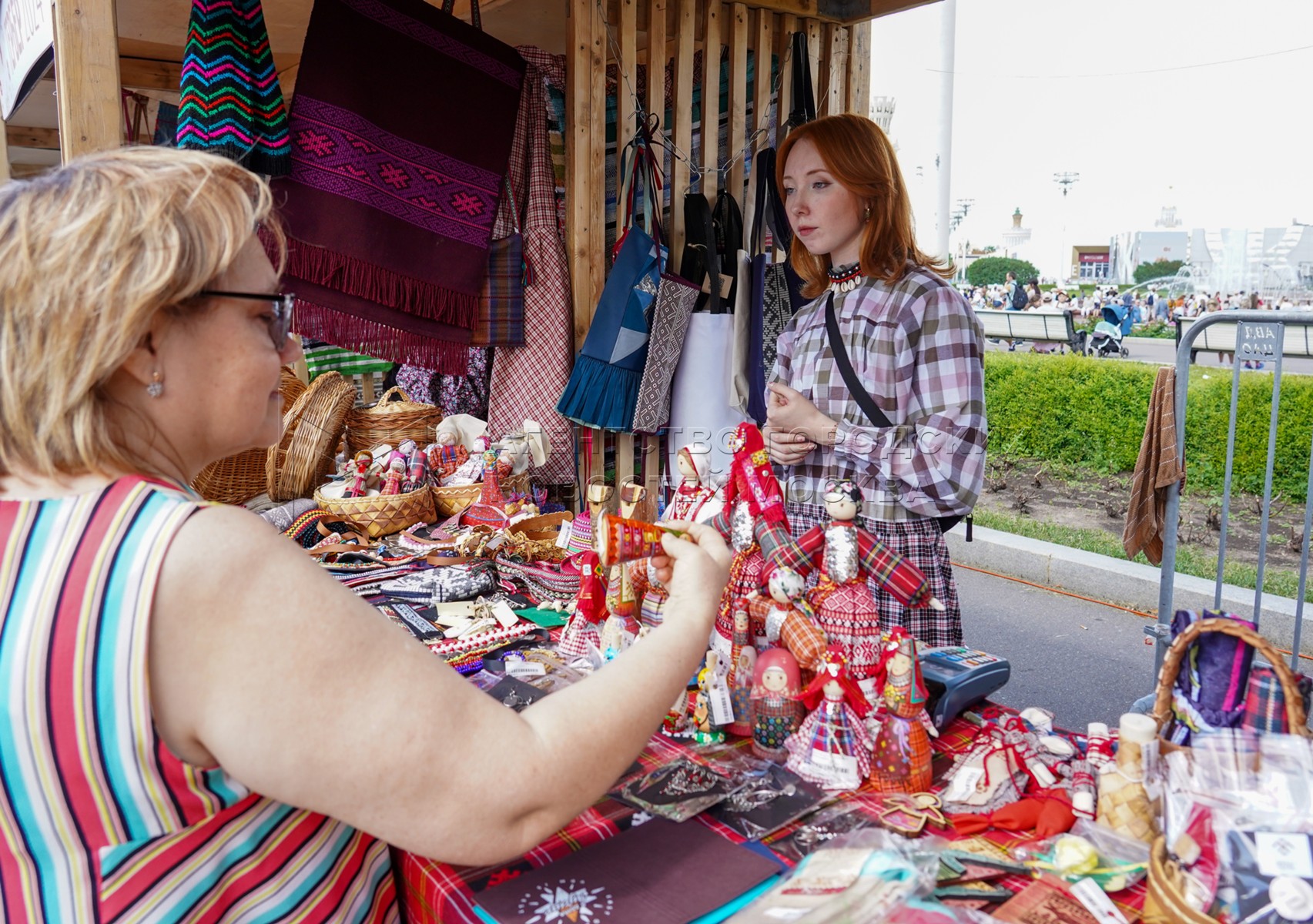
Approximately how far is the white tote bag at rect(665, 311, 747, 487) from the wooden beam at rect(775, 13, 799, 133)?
0.82 metres

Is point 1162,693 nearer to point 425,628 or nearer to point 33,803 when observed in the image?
point 33,803

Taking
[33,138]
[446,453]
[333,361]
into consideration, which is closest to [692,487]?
[446,453]

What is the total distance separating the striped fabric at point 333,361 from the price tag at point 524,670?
2935 millimetres

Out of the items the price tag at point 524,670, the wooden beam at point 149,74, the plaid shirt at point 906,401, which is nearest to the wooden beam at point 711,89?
the plaid shirt at point 906,401

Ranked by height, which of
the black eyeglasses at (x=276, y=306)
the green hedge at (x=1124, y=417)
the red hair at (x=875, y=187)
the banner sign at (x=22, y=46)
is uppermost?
the banner sign at (x=22, y=46)

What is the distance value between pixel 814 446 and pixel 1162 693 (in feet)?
4.04

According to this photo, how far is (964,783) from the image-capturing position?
1289mm

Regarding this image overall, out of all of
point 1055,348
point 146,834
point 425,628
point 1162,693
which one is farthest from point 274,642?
point 1055,348

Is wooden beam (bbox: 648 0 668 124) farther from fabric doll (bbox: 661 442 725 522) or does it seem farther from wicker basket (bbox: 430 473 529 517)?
fabric doll (bbox: 661 442 725 522)

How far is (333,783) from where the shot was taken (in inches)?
30.6

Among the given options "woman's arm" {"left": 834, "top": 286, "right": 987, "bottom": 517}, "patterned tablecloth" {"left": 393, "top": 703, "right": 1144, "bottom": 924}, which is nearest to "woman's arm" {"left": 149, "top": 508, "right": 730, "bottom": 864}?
"patterned tablecloth" {"left": 393, "top": 703, "right": 1144, "bottom": 924}

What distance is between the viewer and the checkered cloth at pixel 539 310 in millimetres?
3447

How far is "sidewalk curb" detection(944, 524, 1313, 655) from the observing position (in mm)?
4625

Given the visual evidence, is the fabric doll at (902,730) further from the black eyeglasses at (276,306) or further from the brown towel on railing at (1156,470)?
the brown towel on railing at (1156,470)
